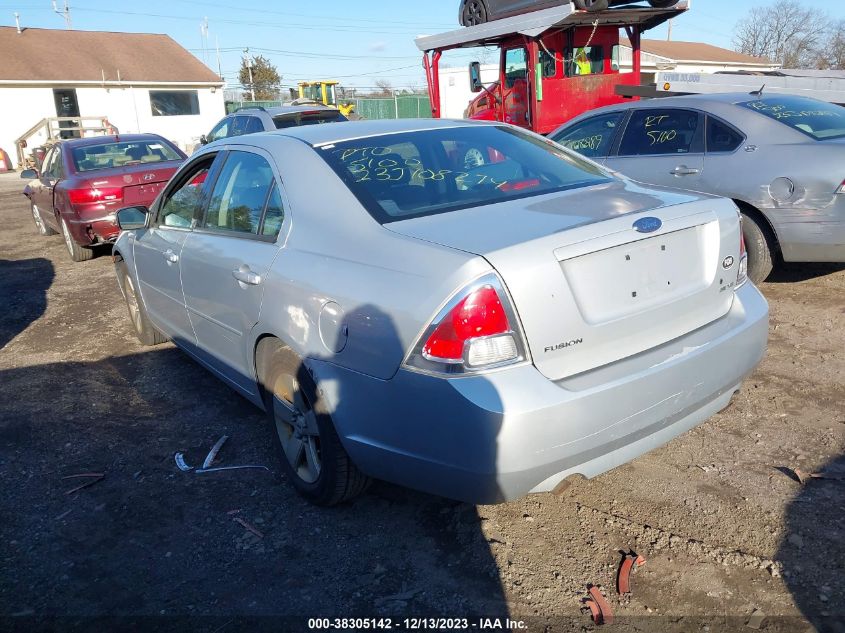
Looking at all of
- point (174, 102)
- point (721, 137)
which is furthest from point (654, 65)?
point (174, 102)

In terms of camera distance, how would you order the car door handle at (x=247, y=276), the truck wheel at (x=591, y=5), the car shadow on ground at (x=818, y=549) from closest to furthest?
1. the car shadow on ground at (x=818, y=549)
2. the car door handle at (x=247, y=276)
3. the truck wheel at (x=591, y=5)

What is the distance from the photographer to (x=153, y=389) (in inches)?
191

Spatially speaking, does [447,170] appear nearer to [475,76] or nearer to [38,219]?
[475,76]

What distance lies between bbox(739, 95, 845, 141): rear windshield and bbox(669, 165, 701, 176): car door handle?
633mm

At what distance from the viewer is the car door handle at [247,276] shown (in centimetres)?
324

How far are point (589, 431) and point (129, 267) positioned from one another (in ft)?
13.4

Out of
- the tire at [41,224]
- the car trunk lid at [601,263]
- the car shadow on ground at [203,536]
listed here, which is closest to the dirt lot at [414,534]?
the car shadow on ground at [203,536]

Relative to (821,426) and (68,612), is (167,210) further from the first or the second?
(821,426)

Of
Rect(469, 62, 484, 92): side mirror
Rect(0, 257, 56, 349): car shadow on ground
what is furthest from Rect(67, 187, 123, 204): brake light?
Rect(469, 62, 484, 92): side mirror

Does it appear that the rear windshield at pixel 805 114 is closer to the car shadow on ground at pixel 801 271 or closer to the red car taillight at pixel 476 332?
the car shadow on ground at pixel 801 271

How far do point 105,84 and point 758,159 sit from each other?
32.1m

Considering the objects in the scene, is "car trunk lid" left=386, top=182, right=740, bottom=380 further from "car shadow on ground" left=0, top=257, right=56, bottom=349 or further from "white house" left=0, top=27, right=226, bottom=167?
"white house" left=0, top=27, right=226, bottom=167

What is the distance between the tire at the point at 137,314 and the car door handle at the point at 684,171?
4.36 m

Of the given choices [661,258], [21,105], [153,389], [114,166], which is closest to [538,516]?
[661,258]
